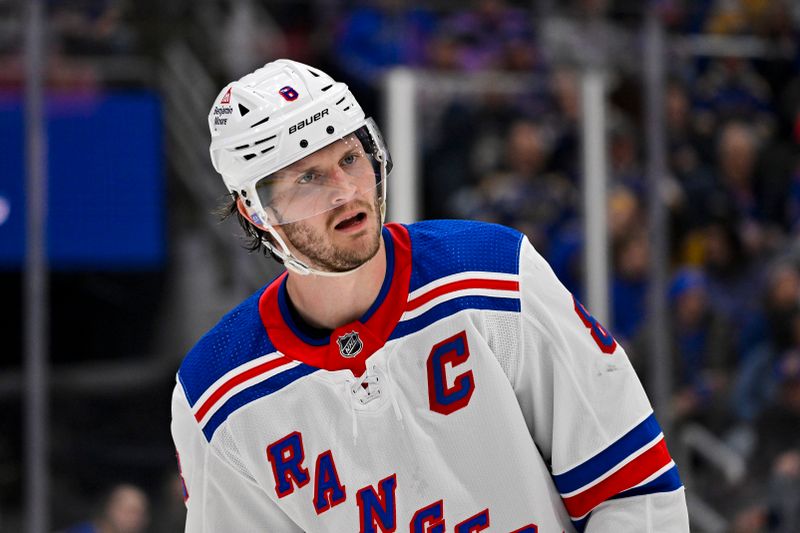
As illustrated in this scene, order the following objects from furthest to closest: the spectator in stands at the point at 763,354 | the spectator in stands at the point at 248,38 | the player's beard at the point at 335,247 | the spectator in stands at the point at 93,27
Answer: the spectator in stands at the point at 763,354 → the spectator in stands at the point at 248,38 → the spectator in stands at the point at 93,27 → the player's beard at the point at 335,247

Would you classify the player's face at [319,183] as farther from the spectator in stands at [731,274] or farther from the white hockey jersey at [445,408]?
the spectator in stands at [731,274]

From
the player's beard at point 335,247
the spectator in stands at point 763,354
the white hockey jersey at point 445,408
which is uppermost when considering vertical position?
the player's beard at point 335,247

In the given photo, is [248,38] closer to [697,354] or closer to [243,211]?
[697,354]

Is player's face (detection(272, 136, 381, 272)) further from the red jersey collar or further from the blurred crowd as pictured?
the blurred crowd

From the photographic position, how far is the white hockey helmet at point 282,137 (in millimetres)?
1552

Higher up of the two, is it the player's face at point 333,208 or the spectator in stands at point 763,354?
the player's face at point 333,208

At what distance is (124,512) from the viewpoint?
3.48m

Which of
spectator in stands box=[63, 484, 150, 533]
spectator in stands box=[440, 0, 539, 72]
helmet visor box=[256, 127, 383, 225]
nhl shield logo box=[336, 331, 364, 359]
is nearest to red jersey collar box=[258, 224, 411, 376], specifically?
nhl shield logo box=[336, 331, 364, 359]

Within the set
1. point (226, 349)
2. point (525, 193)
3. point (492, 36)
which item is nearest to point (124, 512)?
point (525, 193)

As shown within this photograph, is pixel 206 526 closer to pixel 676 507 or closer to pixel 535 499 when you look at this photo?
pixel 535 499

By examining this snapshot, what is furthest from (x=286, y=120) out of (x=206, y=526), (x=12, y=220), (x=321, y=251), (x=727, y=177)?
(x=727, y=177)

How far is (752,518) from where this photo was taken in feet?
12.6

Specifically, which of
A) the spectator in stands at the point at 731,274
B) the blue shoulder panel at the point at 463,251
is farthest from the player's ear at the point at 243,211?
the spectator in stands at the point at 731,274

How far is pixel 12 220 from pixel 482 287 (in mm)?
2170
